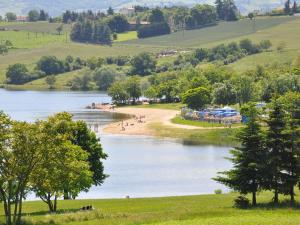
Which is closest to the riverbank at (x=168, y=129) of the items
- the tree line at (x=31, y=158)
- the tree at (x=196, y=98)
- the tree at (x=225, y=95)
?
the tree at (x=196, y=98)

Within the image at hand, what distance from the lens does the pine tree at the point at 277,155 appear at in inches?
2020

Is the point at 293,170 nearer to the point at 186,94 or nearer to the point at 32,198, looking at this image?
the point at 32,198

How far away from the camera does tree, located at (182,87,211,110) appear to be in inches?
6063

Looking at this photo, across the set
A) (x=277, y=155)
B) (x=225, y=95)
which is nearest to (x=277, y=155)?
(x=277, y=155)

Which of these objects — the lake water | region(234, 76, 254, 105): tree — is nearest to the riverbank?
the lake water

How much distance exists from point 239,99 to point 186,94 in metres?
10.1

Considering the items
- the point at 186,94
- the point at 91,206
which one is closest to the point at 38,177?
the point at 91,206

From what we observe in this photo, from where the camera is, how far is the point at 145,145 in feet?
378

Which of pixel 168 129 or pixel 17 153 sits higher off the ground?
pixel 17 153

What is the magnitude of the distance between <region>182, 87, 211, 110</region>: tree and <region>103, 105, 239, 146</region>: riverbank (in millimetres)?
3215

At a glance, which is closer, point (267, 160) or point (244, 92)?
point (267, 160)

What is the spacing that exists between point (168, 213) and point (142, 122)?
95894mm

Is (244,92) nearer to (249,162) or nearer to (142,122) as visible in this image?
(142,122)

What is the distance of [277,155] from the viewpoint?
51562mm
